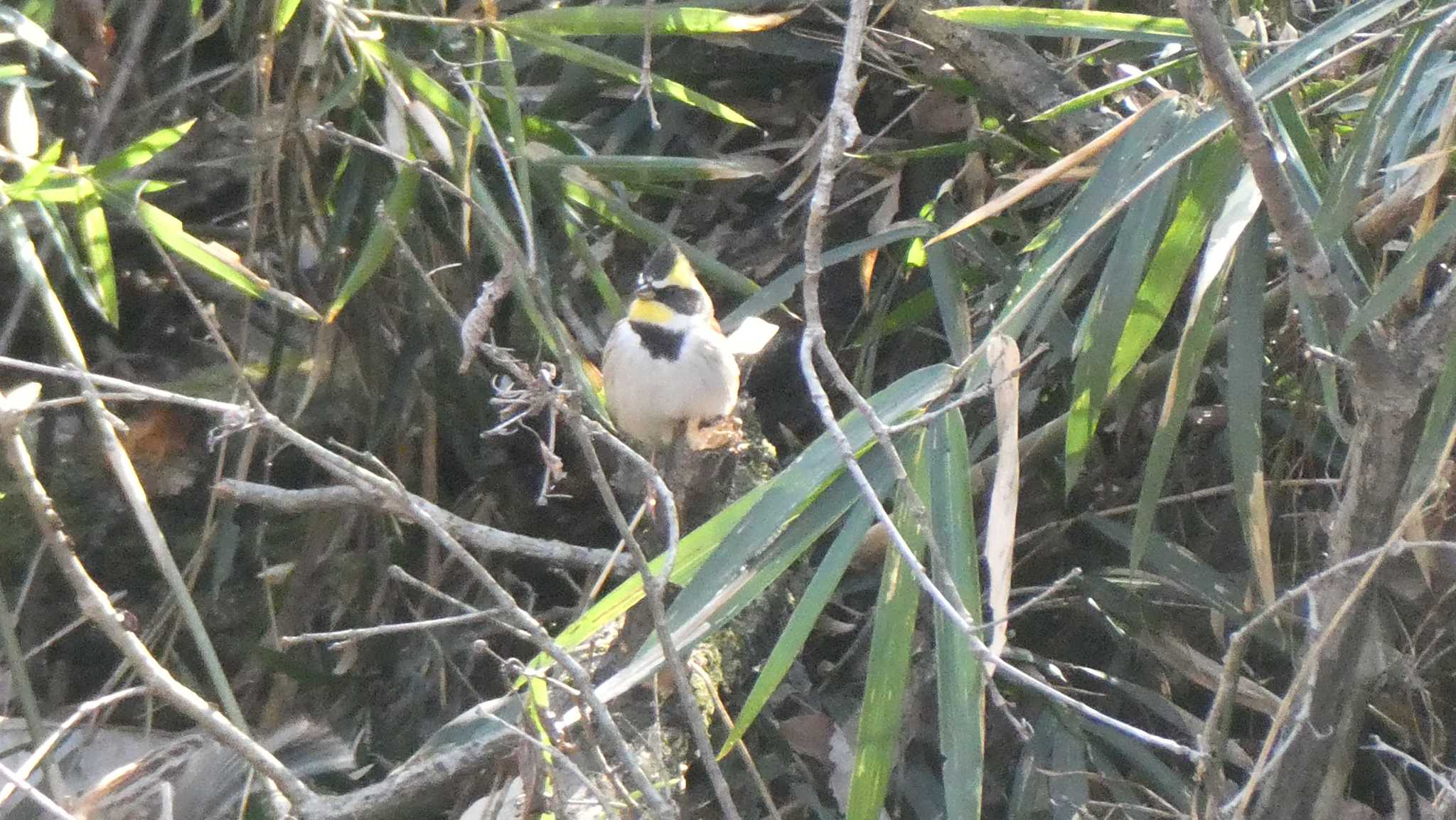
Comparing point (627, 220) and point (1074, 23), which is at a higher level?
point (1074, 23)

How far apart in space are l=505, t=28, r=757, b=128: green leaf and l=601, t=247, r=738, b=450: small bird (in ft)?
0.81

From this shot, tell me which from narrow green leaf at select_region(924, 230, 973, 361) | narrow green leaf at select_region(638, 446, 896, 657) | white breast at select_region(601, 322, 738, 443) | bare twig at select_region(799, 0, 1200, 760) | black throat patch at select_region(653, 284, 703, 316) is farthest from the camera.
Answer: black throat patch at select_region(653, 284, 703, 316)

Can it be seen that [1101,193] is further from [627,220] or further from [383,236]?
[383,236]

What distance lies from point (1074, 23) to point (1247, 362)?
492 millimetres

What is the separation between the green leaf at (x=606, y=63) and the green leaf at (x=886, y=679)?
884mm

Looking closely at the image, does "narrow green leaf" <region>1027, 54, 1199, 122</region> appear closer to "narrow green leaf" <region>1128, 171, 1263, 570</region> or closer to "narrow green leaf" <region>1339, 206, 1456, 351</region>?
"narrow green leaf" <region>1128, 171, 1263, 570</region>

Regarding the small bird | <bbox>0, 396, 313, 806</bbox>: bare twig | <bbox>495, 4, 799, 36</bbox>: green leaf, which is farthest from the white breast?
<bbox>0, 396, 313, 806</bbox>: bare twig

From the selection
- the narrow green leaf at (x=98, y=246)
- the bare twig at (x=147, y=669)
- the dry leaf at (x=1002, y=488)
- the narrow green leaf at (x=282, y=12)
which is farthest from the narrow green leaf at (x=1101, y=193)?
the narrow green leaf at (x=98, y=246)

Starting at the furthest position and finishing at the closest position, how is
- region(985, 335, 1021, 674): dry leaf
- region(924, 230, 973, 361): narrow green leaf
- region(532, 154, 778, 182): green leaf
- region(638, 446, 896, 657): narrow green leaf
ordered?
region(532, 154, 778, 182): green leaf
region(924, 230, 973, 361): narrow green leaf
region(638, 446, 896, 657): narrow green leaf
region(985, 335, 1021, 674): dry leaf

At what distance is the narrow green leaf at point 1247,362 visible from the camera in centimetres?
178

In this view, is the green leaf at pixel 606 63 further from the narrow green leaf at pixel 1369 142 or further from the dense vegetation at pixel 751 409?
the narrow green leaf at pixel 1369 142

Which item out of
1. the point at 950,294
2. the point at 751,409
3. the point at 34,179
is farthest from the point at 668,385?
the point at 34,179

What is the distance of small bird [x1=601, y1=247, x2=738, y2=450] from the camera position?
2443mm

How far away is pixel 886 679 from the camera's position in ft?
5.16
